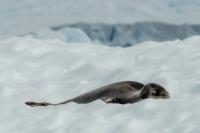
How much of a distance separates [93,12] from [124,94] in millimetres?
94181

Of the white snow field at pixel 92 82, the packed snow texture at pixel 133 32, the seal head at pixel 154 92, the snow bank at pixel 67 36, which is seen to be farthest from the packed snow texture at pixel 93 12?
the seal head at pixel 154 92

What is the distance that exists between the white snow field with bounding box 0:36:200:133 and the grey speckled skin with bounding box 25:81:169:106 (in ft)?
0.39

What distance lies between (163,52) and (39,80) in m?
1.15

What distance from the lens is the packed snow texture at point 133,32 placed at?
7081cm

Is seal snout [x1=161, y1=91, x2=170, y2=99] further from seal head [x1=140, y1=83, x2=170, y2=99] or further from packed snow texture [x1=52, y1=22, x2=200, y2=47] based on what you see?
packed snow texture [x1=52, y1=22, x2=200, y2=47]

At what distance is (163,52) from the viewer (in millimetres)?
6840

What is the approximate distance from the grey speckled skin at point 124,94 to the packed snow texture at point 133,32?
6007cm

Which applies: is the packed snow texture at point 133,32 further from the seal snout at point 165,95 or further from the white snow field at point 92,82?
Answer: the seal snout at point 165,95

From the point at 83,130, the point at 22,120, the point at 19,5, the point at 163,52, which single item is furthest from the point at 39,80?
the point at 19,5

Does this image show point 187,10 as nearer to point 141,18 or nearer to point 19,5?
point 141,18

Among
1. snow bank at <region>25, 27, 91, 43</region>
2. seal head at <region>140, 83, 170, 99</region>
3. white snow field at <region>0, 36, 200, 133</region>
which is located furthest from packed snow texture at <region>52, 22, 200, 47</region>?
seal head at <region>140, 83, 170, 99</region>

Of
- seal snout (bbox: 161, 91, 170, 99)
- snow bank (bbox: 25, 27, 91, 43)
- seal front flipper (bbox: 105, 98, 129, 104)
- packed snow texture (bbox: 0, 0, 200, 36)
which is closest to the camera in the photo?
seal snout (bbox: 161, 91, 170, 99)

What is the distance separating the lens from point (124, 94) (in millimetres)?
5422

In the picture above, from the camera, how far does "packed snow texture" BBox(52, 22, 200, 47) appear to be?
70.8 meters
